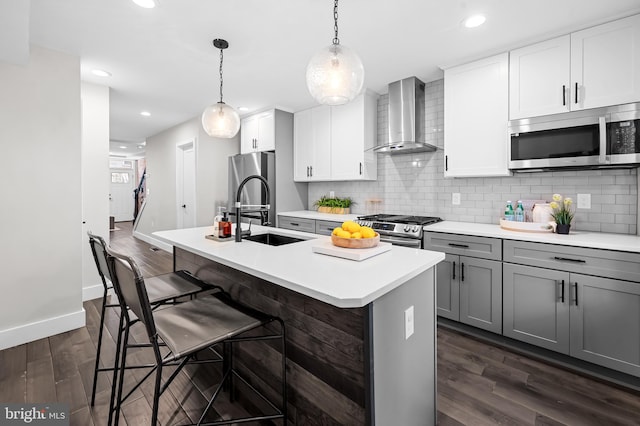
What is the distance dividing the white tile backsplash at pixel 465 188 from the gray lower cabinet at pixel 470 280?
Answer: 0.72 meters

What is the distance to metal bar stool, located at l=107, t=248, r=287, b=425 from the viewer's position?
1.09 m

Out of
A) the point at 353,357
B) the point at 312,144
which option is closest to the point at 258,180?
the point at 312,144

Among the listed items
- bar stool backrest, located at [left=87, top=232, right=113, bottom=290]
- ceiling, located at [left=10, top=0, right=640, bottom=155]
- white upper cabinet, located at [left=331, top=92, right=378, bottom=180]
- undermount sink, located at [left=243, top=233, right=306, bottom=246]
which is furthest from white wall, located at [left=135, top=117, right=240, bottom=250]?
bar stool backrest, located at [left=87, top=232, right=113, bottom=290]

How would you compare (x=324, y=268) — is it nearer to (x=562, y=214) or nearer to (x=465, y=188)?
(x=562, y=214)

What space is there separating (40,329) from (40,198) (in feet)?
3.69

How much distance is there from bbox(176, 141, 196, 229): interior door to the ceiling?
2206 mm

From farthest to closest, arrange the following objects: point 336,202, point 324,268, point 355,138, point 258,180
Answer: point 258,180 < point 336,202 < point 355,138 < point 324,268

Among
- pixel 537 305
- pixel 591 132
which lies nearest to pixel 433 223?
pixel 537 305

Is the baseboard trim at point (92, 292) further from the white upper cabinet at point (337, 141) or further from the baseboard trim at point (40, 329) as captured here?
the white upper cabinet at point (337, 141)

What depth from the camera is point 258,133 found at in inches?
185

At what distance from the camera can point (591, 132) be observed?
2.24 metres

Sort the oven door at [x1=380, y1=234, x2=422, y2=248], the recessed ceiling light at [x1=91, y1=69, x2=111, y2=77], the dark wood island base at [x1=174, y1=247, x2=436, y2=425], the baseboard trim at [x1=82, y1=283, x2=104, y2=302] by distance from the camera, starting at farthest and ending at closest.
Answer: the baseboard trim at [x1=82, y1=283, x2=104, y2=302] < the recessed ceiling light at [x1=91, y1=69, x2=111, y2=77] < the oven door at [x1=380, y1=234, x2=422, y2=248] < the dark wood island base at [x1=174, y1=247, x2=436, y2=425]

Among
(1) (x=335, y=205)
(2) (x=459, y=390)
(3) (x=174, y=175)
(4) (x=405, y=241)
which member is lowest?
(2) (x=459, y=390)

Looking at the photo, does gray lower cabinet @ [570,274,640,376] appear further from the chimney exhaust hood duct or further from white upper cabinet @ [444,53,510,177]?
the chimney exhaust hood duct
